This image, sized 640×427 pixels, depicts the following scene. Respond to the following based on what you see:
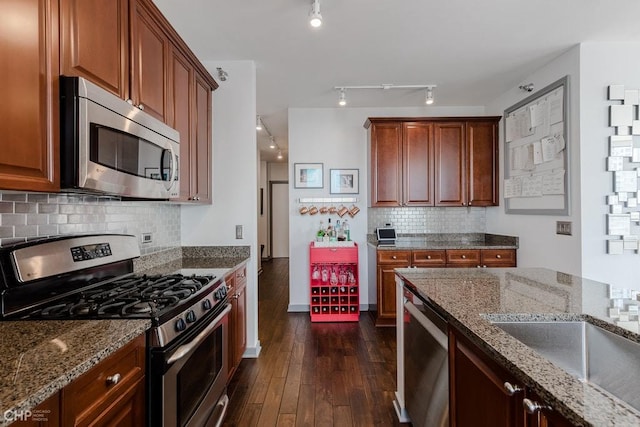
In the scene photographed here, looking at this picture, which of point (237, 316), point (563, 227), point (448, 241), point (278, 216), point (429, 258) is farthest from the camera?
point (278, 216)

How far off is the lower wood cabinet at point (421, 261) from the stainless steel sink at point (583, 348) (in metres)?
2.27

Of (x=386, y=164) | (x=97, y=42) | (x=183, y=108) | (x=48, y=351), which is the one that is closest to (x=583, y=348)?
(x=48, y=351)

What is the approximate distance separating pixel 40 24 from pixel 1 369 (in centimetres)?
109

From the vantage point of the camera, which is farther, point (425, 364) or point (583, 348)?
point (425, 364)

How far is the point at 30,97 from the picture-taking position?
102 cm

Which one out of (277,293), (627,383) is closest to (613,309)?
(627,383)

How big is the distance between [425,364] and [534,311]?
57 cm

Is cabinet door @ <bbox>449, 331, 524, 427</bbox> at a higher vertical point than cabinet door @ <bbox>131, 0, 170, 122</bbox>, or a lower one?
lower

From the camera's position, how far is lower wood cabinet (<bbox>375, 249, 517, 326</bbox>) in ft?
11.1

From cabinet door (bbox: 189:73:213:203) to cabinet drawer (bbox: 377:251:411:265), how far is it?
1.92m

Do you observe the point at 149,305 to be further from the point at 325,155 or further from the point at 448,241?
the point at 448,241

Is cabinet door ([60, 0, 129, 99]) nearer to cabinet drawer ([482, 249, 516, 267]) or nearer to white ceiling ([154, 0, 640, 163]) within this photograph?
white ceiling ([154, 0, 640, 163])

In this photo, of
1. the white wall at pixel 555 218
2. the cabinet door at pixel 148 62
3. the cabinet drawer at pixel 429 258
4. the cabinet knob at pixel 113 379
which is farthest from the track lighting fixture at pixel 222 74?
the white wall at pixel 555 218

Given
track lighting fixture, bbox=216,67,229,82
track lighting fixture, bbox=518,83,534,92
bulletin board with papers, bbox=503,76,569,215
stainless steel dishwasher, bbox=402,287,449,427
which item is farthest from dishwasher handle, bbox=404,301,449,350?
track lighting fixture, bbox=518,83,534,92
